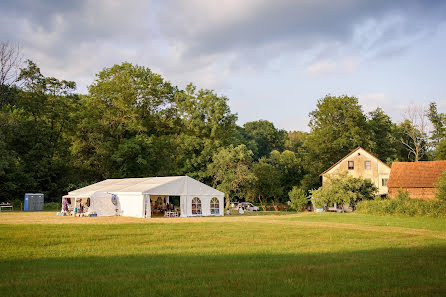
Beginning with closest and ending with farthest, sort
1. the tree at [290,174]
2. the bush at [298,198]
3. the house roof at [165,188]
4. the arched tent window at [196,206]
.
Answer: the house roof at [165,188] → the arched tent window at [196,206] → the bush at [298,198] → the tree at [290,174]

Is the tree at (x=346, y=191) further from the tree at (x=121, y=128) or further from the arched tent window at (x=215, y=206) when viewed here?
the tree at (x=121, y=128)

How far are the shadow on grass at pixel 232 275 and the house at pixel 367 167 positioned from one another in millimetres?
36105

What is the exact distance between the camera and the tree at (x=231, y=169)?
43.2m

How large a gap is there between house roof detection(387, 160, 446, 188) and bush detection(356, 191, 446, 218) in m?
10.3

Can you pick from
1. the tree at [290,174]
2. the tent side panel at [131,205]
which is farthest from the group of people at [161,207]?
the tree at [290,174]

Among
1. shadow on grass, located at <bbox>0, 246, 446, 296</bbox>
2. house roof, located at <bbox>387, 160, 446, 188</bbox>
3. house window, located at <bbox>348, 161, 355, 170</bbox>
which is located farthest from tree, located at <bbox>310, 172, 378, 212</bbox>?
shadow on grass, located at <bbox>0, 246, 446, 296</bbox>

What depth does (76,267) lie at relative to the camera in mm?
9758

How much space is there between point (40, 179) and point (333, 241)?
38.2 m

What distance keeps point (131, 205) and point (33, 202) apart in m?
13.5

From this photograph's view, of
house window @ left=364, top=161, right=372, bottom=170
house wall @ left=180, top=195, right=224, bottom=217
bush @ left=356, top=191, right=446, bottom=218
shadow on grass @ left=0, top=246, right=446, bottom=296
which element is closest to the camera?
shadow on grass @ left=0, top=246, right=446, bottom=296

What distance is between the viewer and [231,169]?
44.0m

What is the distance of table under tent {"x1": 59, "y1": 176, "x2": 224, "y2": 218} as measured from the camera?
30.6 metres

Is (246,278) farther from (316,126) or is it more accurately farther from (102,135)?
(316,126)

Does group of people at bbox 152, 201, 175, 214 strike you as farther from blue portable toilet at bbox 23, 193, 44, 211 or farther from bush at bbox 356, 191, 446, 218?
bush at bbox 356, 191, 446, 218
